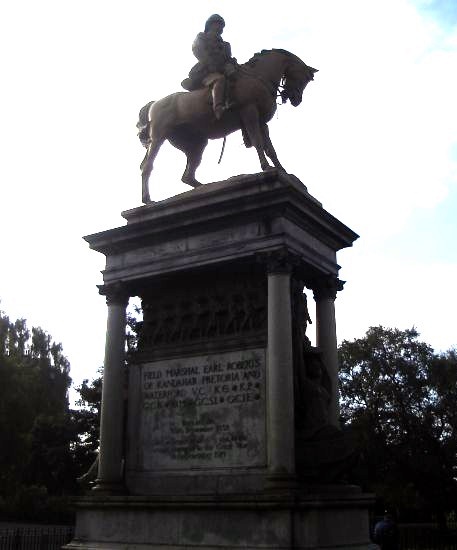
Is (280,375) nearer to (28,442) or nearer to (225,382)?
(225,382)

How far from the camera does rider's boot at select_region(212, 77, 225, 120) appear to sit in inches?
534

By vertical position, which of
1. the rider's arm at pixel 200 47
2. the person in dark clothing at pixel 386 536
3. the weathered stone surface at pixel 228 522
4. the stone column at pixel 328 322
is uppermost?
the rider's arm at pixel 200 47

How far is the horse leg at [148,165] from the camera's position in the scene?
14719 mm

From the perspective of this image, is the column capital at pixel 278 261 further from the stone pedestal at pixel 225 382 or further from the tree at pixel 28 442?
the tree at pixel 28 442

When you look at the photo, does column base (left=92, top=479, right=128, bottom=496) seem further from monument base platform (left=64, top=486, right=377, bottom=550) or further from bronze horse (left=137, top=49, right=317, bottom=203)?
bronze horse (left=137, top=49, right=317, bottom=203)

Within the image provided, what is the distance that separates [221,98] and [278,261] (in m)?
3.69

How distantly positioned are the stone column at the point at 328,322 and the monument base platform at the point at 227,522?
250cm

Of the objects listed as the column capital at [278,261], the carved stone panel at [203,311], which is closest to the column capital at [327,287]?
the carved stone panel at [203,311]

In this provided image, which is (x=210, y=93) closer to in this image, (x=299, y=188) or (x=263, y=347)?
(x=299, y=188)

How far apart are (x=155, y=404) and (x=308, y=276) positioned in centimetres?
378

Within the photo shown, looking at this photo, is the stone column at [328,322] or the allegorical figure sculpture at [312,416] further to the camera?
the stone column at [328,322]

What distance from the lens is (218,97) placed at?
13672 millimetres

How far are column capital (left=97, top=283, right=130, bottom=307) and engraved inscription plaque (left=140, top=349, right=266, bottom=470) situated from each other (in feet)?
4.52

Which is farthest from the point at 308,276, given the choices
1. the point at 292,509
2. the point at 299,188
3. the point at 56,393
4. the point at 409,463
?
the point at 56,393
